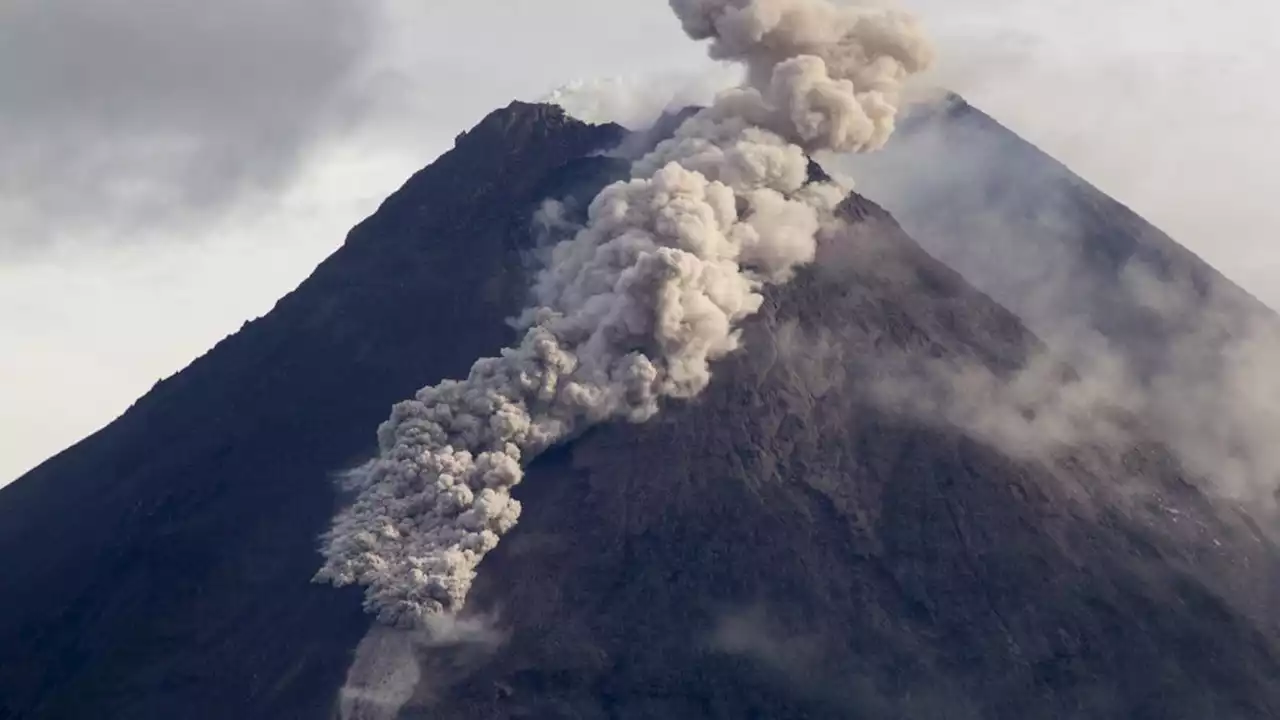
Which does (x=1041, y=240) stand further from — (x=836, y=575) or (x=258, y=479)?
(x=258, y=479)

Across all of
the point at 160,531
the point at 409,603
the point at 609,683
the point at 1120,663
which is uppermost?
the point at 160,531

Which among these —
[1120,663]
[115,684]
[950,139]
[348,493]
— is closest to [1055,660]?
[1120,663]

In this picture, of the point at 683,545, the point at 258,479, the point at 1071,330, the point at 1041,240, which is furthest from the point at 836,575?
the point at 1041,240

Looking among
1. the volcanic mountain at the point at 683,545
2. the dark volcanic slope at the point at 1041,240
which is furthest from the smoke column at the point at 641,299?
the dark volcanic slope at the point at 1041,240

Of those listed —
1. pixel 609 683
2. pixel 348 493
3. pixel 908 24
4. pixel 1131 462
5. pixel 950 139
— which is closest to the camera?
pixel 609 683

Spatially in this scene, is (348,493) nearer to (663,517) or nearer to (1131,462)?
(663,517)

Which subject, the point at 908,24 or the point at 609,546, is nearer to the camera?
the point at 609,546

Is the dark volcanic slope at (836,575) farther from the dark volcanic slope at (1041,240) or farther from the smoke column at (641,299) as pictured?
the dark volcanic slope at (1041,240)
